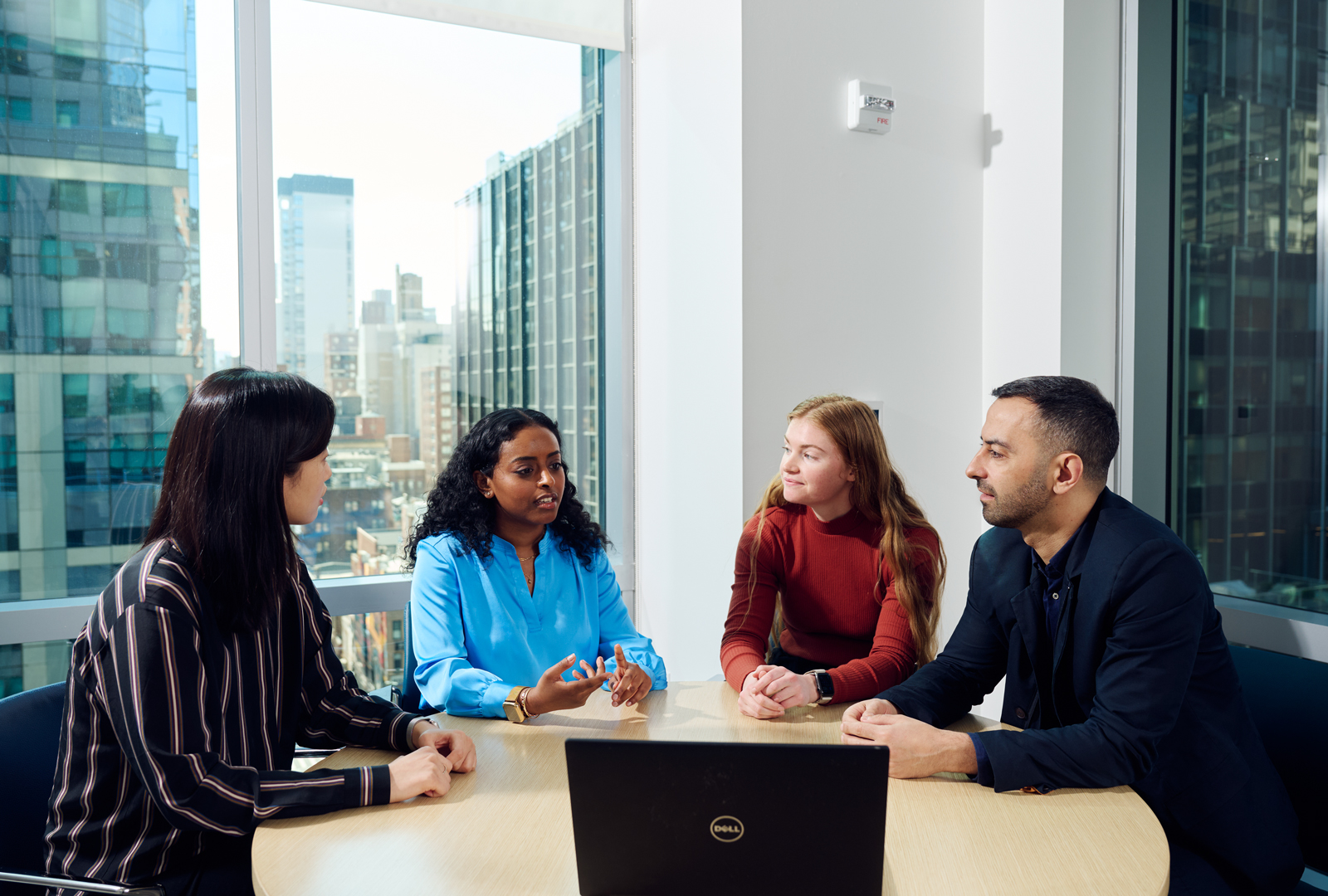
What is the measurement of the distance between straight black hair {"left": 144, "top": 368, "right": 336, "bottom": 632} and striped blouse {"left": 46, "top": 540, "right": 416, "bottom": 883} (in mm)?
40

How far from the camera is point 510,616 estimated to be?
2.07 meters

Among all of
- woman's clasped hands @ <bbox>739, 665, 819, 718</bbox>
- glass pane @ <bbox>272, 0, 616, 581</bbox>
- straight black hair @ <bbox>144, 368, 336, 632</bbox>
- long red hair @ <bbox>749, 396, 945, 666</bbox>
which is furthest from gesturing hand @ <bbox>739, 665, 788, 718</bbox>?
glass pane @ <bbox>272, 0, 616, 581</bbox>

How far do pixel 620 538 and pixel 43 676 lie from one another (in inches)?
72.0

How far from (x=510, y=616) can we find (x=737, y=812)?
1165mm

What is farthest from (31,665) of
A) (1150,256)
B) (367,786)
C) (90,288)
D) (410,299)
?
(1150,256)

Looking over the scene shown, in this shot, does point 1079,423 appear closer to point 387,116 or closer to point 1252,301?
point 1252,301

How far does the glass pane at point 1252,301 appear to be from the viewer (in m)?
2.32

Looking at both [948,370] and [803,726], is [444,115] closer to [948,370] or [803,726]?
[948,370]

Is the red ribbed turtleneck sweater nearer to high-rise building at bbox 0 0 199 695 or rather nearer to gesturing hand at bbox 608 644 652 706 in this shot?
gesturing hand at bbox 608 644 652 706

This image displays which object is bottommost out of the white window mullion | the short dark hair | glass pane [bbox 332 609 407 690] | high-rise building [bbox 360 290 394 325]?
glass pane [bbox 332 609 407 690]

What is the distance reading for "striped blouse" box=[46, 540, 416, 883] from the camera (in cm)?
127

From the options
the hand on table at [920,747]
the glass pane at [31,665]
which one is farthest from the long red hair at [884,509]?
the glass pane at [31,665]

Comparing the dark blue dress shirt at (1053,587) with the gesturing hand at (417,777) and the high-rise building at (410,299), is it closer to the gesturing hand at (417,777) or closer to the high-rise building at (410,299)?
the gesturing hand at (417,777)

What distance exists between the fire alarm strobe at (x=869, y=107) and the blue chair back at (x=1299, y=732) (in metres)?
1.84
